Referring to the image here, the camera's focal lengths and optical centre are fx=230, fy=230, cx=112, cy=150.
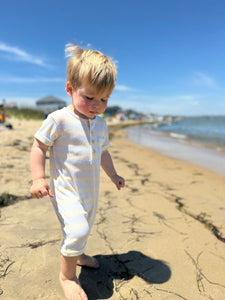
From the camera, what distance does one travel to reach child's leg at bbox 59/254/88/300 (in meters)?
1.30

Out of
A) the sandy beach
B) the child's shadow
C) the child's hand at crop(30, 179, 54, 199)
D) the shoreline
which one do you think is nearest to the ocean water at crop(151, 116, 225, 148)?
the shoreline

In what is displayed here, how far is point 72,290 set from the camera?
4.28 feet

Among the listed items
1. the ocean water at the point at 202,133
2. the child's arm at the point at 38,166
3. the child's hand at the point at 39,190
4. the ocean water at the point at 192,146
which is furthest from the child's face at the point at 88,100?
the ocean water at the point at 202,133

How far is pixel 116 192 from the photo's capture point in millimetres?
3039

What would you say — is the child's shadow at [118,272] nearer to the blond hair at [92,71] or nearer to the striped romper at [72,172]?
the striped romper at [72,172]

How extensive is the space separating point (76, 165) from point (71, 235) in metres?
0.39

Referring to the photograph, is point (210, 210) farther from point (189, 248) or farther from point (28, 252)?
point (28, 252)

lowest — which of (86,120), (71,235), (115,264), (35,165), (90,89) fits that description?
(115,264)

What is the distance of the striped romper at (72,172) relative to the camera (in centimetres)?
128

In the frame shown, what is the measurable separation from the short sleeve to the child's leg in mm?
676

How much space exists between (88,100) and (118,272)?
3.87 feet

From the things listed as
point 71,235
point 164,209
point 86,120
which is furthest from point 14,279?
point 164,209

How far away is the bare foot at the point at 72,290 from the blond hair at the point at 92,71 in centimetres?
112

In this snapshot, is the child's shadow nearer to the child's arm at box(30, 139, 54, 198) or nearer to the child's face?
the child's arm at box(30, 139, 54, 198)
